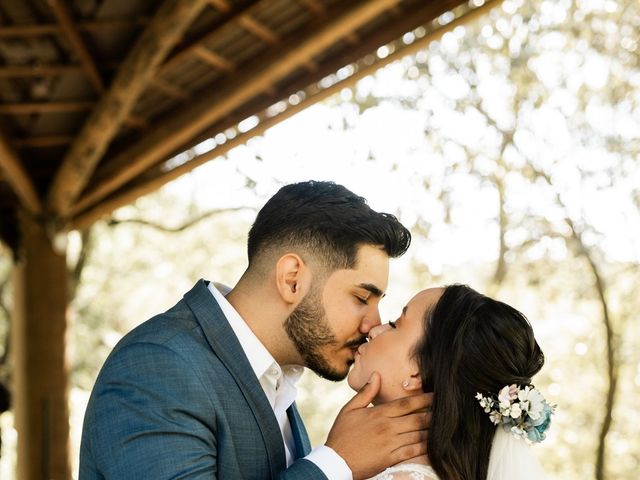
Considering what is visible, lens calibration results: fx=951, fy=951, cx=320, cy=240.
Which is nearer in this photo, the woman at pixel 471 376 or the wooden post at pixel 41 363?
the woman at pixel 471 376

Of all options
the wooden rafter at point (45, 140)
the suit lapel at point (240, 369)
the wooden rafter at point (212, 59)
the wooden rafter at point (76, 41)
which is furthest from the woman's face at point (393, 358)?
the wooden rafter at point (45, 140)

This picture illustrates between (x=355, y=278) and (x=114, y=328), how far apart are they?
13.4 metres

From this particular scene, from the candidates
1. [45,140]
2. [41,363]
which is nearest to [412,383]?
[45,140]

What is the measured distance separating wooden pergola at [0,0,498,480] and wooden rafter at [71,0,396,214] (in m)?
0.01

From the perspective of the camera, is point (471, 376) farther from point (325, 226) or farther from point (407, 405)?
point (325, 226)

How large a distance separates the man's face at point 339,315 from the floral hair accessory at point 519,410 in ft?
1.18

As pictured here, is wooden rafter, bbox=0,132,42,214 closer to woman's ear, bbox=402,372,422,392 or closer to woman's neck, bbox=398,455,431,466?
woman's ear, bbox=402,372,422,392

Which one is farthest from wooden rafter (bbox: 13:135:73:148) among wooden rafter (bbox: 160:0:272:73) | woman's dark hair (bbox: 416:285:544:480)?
woman's dark hair (bbox: 416:285:544:480)

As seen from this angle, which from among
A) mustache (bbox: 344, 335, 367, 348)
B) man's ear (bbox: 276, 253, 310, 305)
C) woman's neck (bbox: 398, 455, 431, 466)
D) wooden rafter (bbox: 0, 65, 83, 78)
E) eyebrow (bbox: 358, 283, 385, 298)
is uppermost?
wooden rafter (bbox: 0, 65, 83, 78)

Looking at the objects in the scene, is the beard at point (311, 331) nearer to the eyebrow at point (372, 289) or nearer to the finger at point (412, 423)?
the eyebrow at point (372, 289)

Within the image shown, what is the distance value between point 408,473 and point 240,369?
48 cm

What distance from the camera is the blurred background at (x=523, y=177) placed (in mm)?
12039

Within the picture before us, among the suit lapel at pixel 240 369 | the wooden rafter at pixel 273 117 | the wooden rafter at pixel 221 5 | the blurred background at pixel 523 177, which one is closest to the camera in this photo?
the suit lapel at pixel 240 369

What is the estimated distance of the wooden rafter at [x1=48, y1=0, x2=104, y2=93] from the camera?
4898mm
